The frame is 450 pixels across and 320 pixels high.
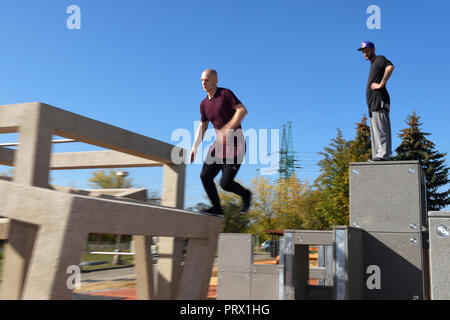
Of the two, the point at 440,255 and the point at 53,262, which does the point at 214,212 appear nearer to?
the point at 53,262

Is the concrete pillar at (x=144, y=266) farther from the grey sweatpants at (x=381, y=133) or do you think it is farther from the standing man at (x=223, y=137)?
the grey sweatpants at (x=381, y=133)

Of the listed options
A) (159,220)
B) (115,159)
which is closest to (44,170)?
(159,220)

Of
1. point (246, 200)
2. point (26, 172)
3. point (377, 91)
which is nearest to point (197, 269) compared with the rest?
point (246, 200)

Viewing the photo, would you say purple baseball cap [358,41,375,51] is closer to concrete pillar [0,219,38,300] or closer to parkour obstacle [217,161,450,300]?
parkour obstacle [217,161,450,300]

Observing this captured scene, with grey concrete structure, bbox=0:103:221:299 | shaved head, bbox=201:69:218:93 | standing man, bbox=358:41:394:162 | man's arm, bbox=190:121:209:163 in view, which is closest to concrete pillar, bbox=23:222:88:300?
grey concrete structure, bbox=0:103:221:299

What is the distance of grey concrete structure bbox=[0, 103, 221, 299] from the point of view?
11.1 feet

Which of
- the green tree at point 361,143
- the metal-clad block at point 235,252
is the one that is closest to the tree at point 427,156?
the green tree at point 361,143

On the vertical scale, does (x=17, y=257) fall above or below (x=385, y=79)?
below

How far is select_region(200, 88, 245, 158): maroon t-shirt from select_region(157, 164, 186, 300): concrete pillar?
3.05 meters

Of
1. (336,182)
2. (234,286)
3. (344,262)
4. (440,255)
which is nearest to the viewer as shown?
(440,255)

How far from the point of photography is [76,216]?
3414 mm

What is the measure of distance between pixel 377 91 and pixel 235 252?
6614mm
